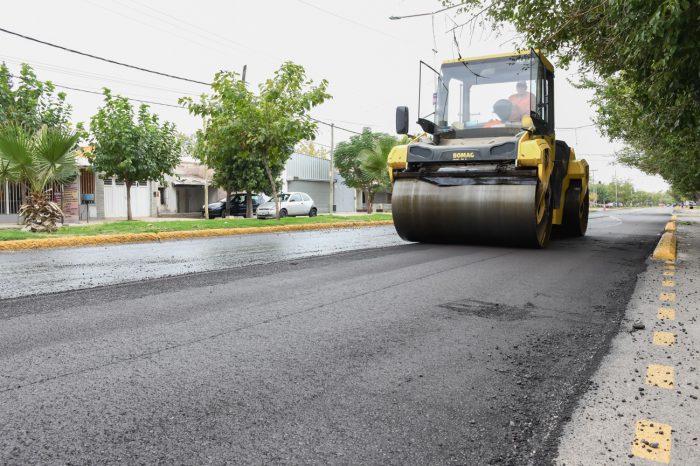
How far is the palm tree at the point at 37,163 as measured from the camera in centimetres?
1134

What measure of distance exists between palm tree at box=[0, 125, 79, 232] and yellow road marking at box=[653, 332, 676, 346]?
39.4ft

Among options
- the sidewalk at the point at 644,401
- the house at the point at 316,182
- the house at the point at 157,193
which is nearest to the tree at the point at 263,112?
the house at the point at 157,193

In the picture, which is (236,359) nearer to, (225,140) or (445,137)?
(445,137)

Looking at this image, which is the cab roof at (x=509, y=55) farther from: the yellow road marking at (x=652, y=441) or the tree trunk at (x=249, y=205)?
the tree trunk at (x=249, y=205)

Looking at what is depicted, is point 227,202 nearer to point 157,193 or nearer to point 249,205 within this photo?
point 249,205

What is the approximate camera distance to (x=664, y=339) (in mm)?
3697

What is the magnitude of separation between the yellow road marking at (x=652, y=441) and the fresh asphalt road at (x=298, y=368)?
0.30 meters

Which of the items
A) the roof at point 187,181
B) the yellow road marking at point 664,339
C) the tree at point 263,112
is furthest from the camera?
the roof at point 187,181

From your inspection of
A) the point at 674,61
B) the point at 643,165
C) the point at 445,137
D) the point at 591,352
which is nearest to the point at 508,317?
the point at 591,352

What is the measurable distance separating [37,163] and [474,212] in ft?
31.0

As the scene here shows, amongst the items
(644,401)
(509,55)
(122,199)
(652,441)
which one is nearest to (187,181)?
(122,199)

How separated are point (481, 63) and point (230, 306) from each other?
7.02 meters

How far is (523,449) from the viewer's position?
209 centimetres

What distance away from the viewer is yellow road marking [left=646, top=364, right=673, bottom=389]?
286 centimetres
